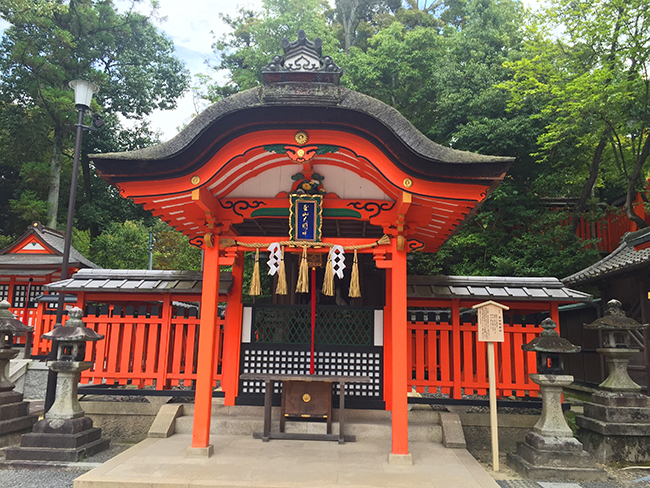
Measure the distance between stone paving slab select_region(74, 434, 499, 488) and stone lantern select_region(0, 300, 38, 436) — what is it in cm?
213

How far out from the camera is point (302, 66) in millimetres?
5273

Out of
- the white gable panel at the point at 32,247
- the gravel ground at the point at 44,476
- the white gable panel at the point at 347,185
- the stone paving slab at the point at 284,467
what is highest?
the white gable panel at the point at 32,247

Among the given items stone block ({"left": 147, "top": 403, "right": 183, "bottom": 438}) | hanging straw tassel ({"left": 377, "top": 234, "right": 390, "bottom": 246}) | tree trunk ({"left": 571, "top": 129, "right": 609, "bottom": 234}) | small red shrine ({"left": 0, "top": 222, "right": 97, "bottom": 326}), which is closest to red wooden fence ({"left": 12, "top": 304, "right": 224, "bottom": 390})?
stone block ({"left": 147, "top": 403, "right": 183, "bottom": 438})

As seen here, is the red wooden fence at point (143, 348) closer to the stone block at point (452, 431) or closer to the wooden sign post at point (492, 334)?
the stone block at point (452, 431)

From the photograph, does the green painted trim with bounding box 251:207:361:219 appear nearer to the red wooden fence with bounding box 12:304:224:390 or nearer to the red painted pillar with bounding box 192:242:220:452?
the red painted pillar with bounding box 192:242:220:452

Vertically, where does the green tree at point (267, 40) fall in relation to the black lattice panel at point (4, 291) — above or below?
above

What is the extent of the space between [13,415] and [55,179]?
61.4ft

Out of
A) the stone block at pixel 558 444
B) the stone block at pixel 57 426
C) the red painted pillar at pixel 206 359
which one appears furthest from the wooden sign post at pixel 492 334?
the stone block at pixel 57 426

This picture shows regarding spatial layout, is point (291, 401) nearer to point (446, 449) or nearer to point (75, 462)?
point (446, 449)

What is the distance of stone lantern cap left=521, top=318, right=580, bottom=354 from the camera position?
231 inches

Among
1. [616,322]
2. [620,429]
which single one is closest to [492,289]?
[616,322]

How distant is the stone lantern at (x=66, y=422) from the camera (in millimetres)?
5711

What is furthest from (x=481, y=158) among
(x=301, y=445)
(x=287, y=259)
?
(x=287, y=259)

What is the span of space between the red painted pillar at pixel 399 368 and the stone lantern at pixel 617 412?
122 inches
